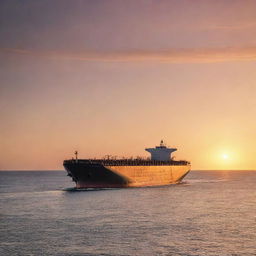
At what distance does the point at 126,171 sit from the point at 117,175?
14.7 feet

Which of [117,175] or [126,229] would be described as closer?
[126,229]

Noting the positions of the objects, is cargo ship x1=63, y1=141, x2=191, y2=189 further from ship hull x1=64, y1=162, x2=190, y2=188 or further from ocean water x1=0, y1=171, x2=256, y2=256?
ocean water x1=0, y1=171, x2=256, y2=256

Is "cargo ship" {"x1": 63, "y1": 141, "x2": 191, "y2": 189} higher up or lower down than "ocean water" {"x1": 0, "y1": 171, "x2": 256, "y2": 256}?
higher up

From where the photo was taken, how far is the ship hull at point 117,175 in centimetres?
8944

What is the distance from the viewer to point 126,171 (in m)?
103

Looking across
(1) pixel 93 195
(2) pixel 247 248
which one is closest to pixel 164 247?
(2) pixel 247 248

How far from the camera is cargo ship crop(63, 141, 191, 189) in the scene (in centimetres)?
8994

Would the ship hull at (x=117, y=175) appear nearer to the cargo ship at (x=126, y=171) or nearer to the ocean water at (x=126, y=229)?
the cargo ship at (x=126, y=171)

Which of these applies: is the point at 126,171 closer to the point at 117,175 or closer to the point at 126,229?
the point at 117,175

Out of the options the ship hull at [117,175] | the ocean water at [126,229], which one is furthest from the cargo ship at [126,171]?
the ocean water at [126,229]

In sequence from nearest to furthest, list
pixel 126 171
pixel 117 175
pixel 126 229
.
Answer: pixel 126 229
pixel 117 175
pixel 126 171

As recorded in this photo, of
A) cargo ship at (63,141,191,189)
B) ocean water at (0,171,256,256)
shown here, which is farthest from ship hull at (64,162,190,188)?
ocean water at (0,171,256,256)

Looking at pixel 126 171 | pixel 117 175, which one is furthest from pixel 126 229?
pixel 126 171

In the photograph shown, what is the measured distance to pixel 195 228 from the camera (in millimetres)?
46000
